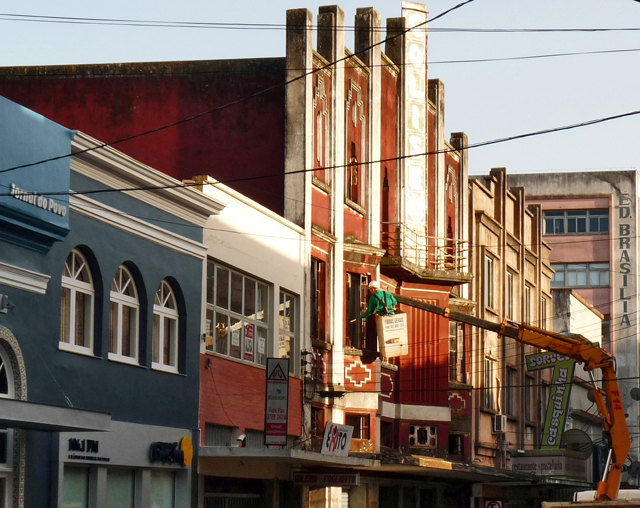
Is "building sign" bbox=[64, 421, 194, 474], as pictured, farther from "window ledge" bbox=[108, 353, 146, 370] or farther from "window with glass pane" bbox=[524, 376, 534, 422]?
"window with glass pane" bbox=[524, 376, 534, 422]

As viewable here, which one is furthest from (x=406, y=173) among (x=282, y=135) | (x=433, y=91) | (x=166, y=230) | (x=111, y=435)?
(x=111, y=435)

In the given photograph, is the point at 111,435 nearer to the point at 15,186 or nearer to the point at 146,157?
the point at 15,186

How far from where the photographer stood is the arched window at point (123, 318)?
2211 cm

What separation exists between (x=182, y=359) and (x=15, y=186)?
21.3ft

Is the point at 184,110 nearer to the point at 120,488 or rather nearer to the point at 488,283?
the point at 120,488

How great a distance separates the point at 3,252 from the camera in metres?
18.8

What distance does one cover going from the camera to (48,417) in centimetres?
1723

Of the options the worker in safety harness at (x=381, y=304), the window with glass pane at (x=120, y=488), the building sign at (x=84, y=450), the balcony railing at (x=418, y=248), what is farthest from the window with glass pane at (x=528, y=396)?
the building sign at (x=84, y=450)

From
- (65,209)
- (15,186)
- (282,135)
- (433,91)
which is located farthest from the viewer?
(433,91)

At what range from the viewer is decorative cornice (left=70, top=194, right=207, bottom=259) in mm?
20938

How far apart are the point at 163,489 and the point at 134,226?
4.98 meters

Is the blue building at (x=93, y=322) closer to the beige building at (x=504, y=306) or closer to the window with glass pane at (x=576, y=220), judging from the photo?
the beige building at (x=504, y=306)

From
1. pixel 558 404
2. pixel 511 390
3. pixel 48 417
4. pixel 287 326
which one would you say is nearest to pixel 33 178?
pixel 48 417

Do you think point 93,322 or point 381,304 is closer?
point 93,322
